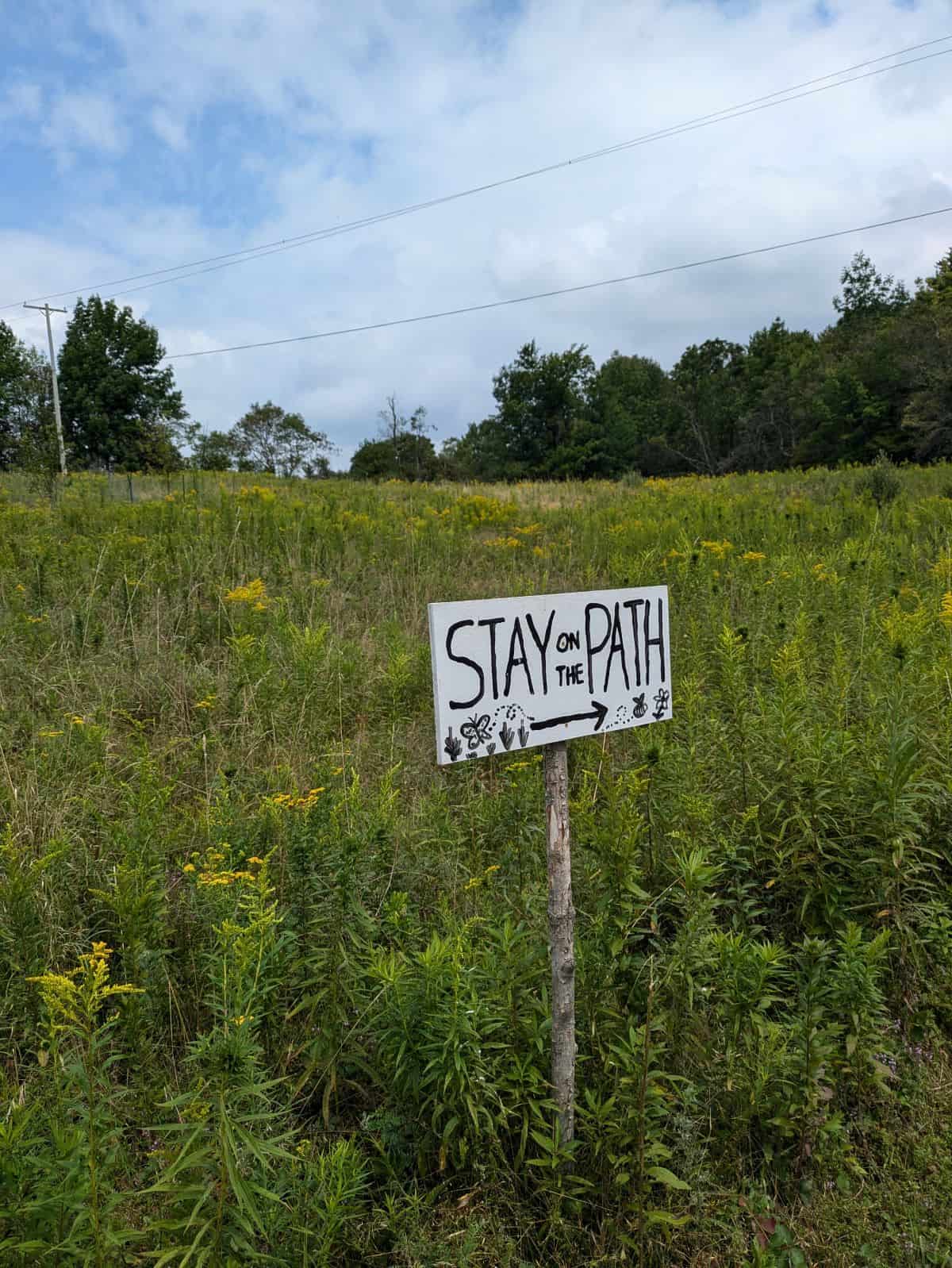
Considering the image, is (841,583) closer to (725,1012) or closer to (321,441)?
(725,1012)

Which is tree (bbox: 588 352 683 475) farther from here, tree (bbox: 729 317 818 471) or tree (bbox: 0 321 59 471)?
tree (bbox: 0 321 59 471)

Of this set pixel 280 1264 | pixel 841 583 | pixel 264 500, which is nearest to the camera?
pixel 280 1264

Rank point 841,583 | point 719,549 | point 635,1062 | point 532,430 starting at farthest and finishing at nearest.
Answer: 1. point 532,430
2. point 719,549
3. point 841,583
4. point 635,1062

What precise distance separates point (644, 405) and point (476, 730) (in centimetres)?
7238

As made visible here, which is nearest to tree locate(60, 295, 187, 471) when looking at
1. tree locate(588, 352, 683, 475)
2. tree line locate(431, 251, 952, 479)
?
tree line locate(431, 251, 952, 479)

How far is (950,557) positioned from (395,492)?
8.90 metres

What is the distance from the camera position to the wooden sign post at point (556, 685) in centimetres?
157

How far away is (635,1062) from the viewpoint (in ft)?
5.95

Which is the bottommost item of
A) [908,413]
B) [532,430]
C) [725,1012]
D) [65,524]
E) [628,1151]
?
[628,1151]

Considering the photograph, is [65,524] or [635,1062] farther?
[65,524]

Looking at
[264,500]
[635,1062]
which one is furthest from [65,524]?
[635,1062]

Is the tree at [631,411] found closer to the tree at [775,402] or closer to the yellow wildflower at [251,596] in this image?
the tree at [775,402]

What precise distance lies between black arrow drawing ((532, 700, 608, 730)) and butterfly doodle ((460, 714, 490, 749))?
138 mm

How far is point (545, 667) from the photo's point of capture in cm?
173
